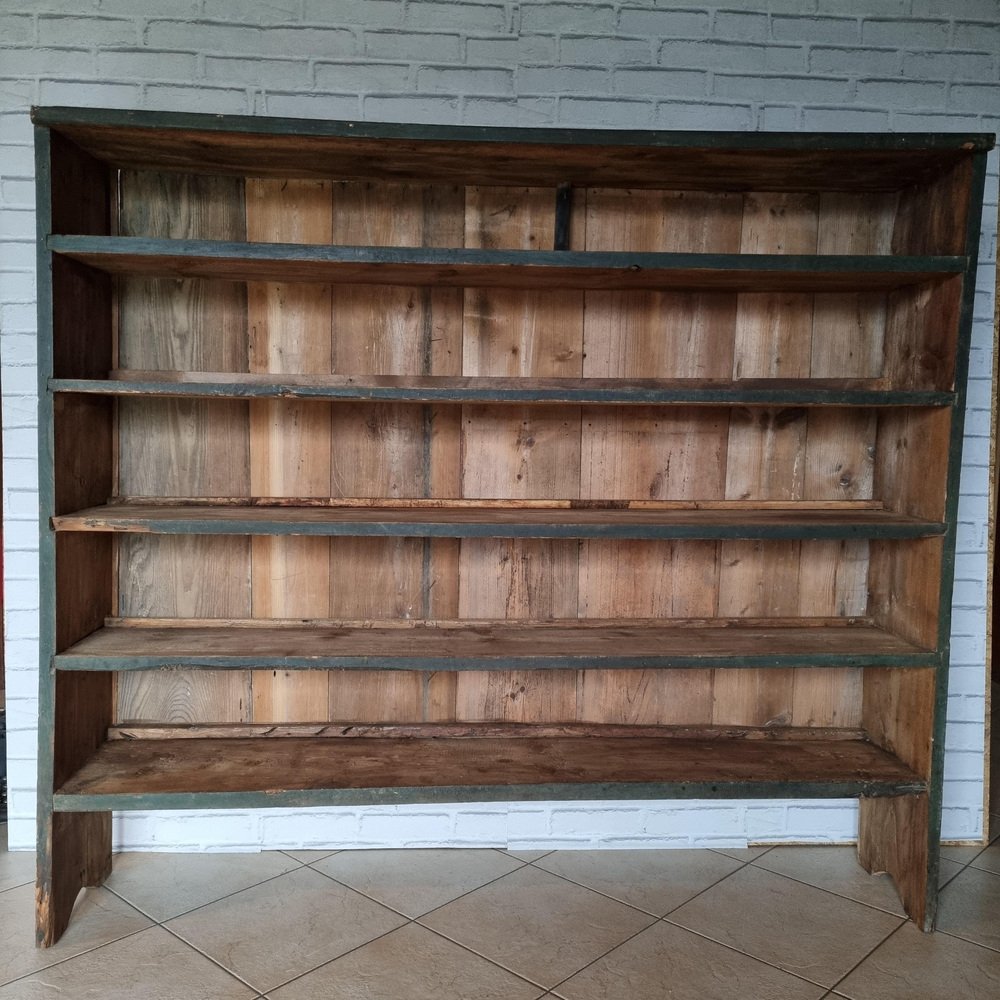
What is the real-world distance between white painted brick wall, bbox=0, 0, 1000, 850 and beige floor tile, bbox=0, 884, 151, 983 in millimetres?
263

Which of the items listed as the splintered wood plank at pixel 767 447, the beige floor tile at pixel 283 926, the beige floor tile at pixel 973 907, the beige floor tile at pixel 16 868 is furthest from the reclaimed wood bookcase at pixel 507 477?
the beige floor tile at pixel 283 926

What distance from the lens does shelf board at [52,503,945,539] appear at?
2.05 meters

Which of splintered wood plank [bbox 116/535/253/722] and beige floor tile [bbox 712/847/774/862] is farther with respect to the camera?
beige floor tile [bbox 712/847/774/862]

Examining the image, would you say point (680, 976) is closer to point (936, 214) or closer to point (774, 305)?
point (774, 305)

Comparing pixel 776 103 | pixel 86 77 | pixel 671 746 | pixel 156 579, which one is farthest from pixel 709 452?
pixel 86 77

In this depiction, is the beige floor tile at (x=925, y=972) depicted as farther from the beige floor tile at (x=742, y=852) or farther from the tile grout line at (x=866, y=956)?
the beige floor tile at (x=742, y=852)

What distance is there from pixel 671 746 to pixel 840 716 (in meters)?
0.55

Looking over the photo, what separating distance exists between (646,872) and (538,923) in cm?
42

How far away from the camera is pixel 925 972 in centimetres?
202

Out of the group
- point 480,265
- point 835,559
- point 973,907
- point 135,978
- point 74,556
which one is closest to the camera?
point 135,978

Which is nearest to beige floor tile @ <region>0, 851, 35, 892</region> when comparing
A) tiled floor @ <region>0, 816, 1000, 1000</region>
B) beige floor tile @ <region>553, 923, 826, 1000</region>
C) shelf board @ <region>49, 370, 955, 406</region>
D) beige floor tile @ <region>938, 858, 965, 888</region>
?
tiled floor @ <region>0, 816, 1000, 1000</region>

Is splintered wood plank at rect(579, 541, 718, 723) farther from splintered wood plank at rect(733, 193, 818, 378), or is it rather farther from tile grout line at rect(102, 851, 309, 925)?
tile grout line at rect(102, 851, 309, 925)

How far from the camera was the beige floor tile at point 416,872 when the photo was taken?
232 cm

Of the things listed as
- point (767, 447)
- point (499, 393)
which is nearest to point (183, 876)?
point (499, 393)
